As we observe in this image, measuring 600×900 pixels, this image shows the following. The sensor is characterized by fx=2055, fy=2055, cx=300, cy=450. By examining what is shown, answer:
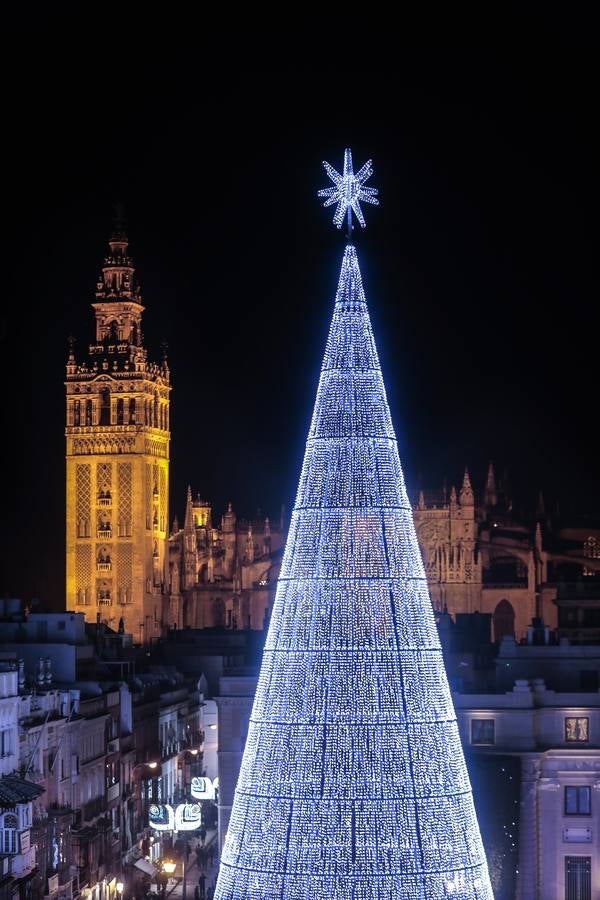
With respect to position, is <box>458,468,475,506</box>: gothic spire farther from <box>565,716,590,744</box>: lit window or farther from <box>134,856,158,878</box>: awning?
<box>565,716,590,744</box>: lit window

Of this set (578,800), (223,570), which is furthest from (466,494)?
(578,800)

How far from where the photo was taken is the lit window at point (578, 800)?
41.2 meters

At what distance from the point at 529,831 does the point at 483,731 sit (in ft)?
7.89

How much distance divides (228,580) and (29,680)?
53430 mm

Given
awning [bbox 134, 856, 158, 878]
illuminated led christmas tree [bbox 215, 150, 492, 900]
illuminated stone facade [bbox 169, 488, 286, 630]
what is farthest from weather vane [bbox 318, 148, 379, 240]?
illuminated stone facade [bbox 169, 488, 286, 630]

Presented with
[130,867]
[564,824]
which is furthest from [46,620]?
[564,824]

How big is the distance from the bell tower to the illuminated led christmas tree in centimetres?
7737

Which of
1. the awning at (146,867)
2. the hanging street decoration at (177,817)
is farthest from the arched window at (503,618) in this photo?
the hanging street decoration at (177,817)

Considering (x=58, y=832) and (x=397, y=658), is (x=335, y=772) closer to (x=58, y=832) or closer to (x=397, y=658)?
(x=397, y=658)

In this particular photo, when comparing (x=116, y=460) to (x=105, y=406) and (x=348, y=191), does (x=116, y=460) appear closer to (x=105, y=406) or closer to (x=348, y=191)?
(x=105, y=406)

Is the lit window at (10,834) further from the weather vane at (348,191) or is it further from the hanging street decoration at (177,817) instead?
the weather vane at (348,191)

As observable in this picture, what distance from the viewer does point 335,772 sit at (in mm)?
22109

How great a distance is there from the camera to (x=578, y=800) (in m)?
41.4

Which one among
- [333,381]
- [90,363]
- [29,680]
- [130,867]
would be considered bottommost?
[130,867]
